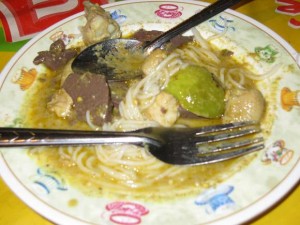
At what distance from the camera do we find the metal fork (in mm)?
2986

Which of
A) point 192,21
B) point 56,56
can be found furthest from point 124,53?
point 192,21

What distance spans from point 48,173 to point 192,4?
2.80 meters

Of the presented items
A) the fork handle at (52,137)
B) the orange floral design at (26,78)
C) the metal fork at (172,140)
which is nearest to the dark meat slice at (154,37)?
the orange floral design at (26,78)

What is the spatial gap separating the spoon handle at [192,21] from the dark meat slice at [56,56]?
923 millimetres

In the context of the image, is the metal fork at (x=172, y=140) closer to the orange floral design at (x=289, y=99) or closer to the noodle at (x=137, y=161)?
the noodle at (x=137, y=161)

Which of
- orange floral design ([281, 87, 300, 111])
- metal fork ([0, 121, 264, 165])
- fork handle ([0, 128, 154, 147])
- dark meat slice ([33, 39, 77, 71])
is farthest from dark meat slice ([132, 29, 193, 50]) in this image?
fork handle ([0, 128, 154, 147])

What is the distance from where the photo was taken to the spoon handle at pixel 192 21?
14.4 ft

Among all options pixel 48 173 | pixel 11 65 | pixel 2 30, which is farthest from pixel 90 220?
pixel 2 30

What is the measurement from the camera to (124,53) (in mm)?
4406

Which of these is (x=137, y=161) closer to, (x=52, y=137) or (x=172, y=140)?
(x=172, y=140)

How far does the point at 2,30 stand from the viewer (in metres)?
5.18

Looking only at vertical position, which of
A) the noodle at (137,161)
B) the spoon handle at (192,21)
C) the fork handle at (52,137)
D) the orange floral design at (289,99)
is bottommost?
the noodle at (137,161)

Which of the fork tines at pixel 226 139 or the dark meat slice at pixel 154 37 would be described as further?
the dark meat slice at pixel 154 37

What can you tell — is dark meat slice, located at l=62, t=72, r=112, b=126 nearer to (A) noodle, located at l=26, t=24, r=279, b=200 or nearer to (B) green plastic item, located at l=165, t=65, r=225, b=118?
(A) noodle, located at l=26, t=24, r=279, b=200
